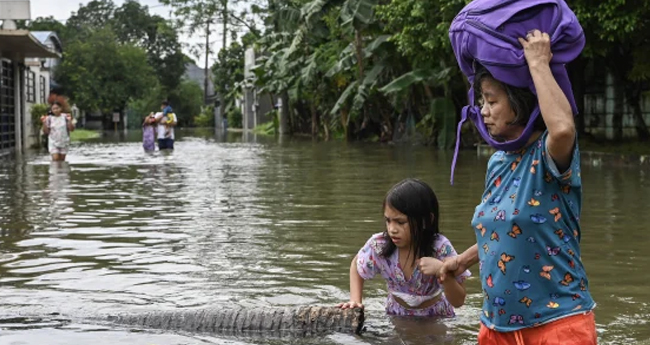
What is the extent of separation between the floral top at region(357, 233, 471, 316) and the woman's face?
185 cm

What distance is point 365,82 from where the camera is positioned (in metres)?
27.0

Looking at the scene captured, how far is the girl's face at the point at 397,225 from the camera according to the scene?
4.67 m

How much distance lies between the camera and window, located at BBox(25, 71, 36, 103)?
32.6m

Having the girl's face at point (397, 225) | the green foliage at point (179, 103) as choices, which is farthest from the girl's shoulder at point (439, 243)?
the green foliage at point (179, 103)

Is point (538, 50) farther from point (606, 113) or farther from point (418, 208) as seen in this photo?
point (606, 113)

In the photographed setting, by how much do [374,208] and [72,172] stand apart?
28.1 feet

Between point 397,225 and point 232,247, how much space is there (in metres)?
3.61

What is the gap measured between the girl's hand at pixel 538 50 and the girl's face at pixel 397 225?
76.8 inches

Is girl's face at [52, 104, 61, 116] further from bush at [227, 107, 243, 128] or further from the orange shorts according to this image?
bush at [227, 107, 243, 128]

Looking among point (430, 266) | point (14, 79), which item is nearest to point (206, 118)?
point (14, 79)

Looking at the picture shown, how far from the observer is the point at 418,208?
4.64m

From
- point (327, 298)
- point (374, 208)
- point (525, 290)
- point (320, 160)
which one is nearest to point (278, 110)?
point (320, 160)

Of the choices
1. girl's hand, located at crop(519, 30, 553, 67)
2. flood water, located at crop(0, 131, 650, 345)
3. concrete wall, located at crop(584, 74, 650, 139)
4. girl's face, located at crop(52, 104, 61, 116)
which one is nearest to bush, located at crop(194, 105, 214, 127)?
concrete wall, located at crop(584, 74, 650, 139)

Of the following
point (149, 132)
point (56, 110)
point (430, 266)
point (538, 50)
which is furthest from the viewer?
point (149, 132)
